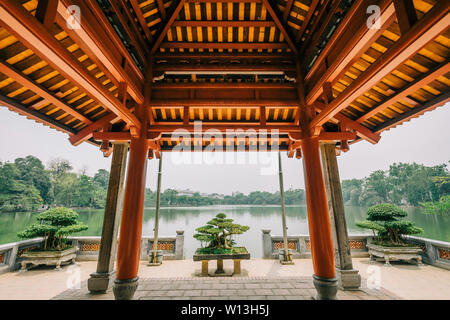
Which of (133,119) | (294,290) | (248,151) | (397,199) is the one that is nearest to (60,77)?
(133,119)

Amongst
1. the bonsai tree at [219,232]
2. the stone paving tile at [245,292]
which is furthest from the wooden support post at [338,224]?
the bonsai tree at [219,232]

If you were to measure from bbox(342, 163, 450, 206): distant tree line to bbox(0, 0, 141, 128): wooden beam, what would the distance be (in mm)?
36631

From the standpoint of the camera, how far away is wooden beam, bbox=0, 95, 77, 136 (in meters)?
2.69

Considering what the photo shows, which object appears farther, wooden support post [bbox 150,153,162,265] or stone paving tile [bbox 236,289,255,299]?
wooden support post [bbox 150,153,162,265]

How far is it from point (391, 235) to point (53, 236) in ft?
33.0

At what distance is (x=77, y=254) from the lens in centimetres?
607

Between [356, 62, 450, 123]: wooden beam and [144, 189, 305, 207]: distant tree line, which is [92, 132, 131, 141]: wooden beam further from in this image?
[144, 189, 305, 207]: distant tree line

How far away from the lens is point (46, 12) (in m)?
1.55

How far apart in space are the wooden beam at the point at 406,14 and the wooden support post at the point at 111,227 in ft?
15.5

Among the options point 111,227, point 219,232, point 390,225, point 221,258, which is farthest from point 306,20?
point 390,225

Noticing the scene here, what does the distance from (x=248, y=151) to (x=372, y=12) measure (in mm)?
3380

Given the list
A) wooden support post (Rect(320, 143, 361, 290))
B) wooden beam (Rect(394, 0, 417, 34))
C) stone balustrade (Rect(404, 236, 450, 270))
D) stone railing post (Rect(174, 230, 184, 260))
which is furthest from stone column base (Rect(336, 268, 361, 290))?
stone railing post (Rect(174, 230, 184, 260))

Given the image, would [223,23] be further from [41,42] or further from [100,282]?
[100,282]
